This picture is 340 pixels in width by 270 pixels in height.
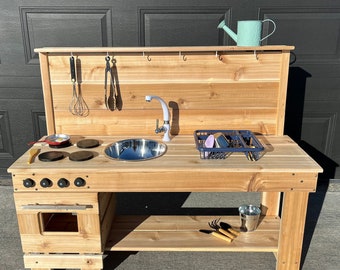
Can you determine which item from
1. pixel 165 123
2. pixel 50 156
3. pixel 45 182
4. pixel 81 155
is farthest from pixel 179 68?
pixel 45 182

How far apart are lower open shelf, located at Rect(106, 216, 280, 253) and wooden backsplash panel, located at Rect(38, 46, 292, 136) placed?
2.04 feet

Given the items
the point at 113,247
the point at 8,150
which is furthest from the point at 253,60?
the point at 8,150

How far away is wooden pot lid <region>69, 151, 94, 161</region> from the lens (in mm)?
1750

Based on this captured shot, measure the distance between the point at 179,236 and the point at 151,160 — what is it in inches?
23.5

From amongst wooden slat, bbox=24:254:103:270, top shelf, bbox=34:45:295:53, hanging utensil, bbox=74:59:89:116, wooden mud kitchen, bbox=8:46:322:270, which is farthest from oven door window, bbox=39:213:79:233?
top shelf, bbox=34:45:295:53

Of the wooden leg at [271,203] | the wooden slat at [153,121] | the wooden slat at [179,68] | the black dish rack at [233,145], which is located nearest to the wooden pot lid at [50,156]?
the wooden slat at [153,121]

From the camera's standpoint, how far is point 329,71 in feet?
9.47

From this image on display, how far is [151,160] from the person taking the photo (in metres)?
1.77

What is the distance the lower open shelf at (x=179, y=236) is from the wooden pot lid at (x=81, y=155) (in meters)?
0.57

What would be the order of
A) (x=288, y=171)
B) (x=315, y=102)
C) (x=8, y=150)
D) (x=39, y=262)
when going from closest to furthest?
(x=288, y=171), (x=39, y=262), (x=315, y=102), (x=8, y=150)

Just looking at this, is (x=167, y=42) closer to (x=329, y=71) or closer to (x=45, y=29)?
(x=45, y=29)

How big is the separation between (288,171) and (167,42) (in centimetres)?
167

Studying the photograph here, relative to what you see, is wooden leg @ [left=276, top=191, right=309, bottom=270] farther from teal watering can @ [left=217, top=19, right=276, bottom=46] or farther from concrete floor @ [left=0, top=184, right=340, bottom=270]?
teal watering can @ [left=217, top=19, right=276, bottom=46]

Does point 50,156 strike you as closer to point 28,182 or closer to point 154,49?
point 28,182
